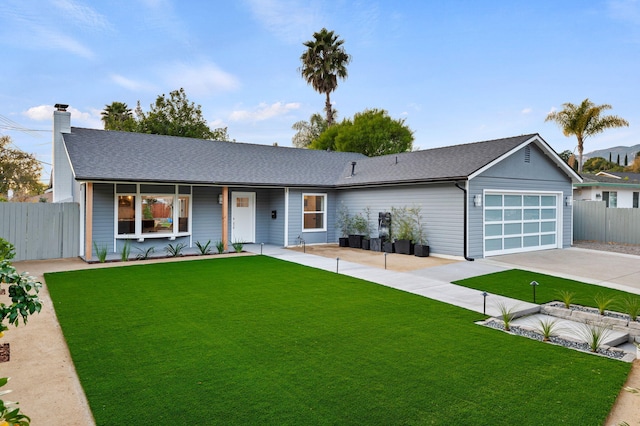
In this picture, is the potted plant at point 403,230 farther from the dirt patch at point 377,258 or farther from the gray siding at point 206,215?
the gray siding at point 206,215

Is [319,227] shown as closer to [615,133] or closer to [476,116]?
[476,116]

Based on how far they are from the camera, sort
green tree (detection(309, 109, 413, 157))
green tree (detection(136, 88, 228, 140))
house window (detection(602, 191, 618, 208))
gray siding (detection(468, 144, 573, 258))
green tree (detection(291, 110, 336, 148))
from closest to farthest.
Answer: gray siding (detection(468, 144, 573, 258)) < house window (detection(602, 191, 618, 208)) < green tree (detection(136, 88, 228, 140)) < green tree (detection(309, 109, 413, 157)) < green tree (detection(291, 110, 336, 148))

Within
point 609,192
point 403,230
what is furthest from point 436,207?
point 609,192

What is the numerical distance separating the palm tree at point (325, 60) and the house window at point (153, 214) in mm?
19929

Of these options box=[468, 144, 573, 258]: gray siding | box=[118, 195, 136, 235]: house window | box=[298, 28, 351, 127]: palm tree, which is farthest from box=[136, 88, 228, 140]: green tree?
box=[468, 144, 573, 258]: gray siding

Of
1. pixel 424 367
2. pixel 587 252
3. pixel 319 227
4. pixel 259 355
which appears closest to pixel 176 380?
pixel 259 355

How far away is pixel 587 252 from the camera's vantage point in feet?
44.7

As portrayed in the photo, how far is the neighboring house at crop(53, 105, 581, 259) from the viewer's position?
1229 cm

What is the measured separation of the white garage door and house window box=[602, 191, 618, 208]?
32.5 feet

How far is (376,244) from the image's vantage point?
1446cm

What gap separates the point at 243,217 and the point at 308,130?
33635 millimetres

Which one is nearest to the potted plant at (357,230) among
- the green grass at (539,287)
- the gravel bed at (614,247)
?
the green grass at (539,287)

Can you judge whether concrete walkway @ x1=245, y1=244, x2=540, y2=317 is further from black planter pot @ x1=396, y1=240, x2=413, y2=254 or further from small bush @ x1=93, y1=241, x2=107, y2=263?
small bush @ x1=93, y1=241, x2=107, y2=263

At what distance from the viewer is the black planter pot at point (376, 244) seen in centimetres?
1434
